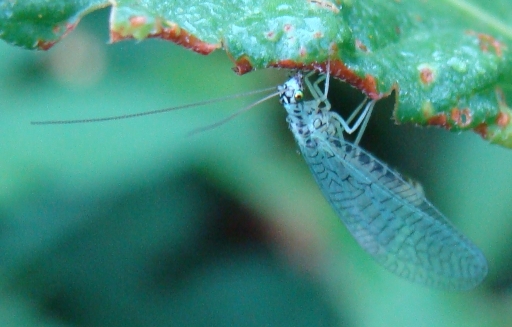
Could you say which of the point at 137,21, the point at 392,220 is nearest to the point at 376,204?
the point at 392,220

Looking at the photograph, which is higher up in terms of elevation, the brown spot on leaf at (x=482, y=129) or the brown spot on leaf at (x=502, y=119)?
the brown spot on leaf at (x=502, y=119)

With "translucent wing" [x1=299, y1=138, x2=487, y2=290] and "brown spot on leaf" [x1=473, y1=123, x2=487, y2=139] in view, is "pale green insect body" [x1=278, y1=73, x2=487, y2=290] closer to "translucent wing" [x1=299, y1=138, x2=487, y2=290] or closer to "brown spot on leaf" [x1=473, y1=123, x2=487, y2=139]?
"translucent wing" [x1=299, y1=138, x2=487, y2=290]

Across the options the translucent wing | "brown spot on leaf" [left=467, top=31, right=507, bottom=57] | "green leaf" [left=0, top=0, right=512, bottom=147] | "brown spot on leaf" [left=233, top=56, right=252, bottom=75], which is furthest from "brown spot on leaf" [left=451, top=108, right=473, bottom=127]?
the translucent wing

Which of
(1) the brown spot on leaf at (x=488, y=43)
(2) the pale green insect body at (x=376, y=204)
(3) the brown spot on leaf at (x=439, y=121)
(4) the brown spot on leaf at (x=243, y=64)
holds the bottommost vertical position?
(2) the pale green insect body at (x=376, y=204)

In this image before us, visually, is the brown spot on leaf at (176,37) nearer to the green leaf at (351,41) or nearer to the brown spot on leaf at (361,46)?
the green leaf at (351,41)

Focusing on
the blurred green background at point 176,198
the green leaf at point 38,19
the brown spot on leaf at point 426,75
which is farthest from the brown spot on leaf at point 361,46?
the blurred green background at point 176,198

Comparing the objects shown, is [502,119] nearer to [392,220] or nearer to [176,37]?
[392,220]

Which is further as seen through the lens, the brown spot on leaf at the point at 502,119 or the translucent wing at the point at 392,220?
the translucent wing at the point at 392,220
